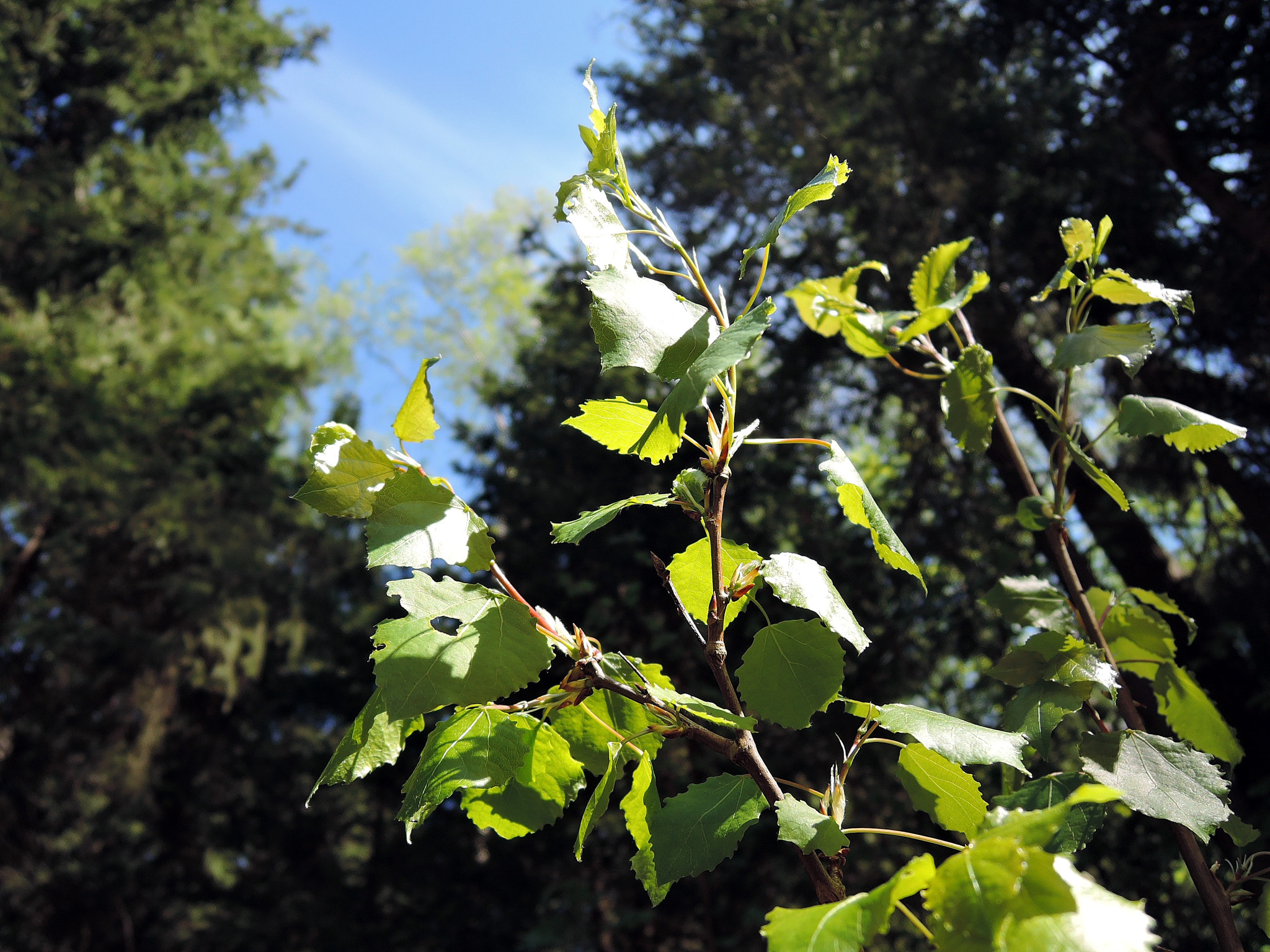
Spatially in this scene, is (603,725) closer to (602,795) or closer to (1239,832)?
(602,795)

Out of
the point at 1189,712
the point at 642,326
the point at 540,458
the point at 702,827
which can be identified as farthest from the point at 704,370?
the point at 540,458

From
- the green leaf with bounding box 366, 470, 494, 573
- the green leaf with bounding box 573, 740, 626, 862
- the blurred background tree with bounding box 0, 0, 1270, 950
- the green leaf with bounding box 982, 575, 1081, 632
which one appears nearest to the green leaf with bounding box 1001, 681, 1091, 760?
the green leaf with bounding box 982, 575, 1081, 632

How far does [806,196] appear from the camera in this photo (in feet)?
1.62

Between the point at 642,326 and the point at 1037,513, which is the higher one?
the point at 642,326

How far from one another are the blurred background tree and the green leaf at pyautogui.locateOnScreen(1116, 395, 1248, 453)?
765 millimetres

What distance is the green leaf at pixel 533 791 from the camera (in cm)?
51

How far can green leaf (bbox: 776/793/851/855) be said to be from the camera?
1.38 feet

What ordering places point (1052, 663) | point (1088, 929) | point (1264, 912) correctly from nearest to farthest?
point (1088, 929)
point (1264, 912)
point (1052, 663)

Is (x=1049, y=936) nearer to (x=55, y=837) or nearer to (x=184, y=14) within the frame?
(x=55, y=837)

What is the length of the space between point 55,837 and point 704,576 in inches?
296

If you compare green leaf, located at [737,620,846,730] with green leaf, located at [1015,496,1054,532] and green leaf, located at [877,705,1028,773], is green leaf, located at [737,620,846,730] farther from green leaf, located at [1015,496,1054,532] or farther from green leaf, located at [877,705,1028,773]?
green leaf, located at [1015,496,1054,532]

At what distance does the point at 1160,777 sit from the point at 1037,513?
262 millimetres

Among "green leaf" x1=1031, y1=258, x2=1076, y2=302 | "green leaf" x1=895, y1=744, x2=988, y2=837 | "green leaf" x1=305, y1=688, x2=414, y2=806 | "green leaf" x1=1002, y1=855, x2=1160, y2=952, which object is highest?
"green leaf" x1=1031, y1=258, x2=1076, y2=302

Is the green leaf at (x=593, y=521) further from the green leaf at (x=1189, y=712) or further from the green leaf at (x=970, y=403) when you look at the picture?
the green leaf at (x=1189, y=712)
